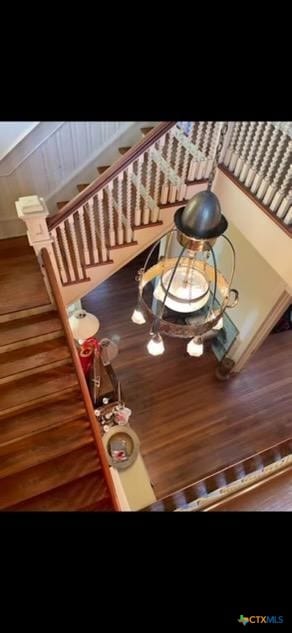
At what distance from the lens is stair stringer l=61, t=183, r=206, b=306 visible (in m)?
3.17

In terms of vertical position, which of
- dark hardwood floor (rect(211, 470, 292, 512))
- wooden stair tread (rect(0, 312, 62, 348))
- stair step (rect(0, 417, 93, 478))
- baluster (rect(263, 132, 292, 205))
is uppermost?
baluster (rect(263, 132, 292, 205))

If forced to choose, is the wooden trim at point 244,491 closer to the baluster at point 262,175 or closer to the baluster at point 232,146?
the baluster at point 262,175

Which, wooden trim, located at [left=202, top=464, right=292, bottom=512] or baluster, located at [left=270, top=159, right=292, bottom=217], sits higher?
baluster, located at [left=270, top=159, right=292, bottom=217]

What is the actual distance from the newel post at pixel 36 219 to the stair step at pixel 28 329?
1.73 feet

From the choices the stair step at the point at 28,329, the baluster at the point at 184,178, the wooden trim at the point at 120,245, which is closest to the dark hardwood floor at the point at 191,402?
the stair step at the point at 28,329

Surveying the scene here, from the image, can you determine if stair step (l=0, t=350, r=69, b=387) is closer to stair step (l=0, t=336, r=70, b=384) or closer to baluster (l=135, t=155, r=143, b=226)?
stair step (l=0, t=336, r=70, b=384)

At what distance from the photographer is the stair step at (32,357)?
284 cm

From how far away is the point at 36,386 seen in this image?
9.42ft

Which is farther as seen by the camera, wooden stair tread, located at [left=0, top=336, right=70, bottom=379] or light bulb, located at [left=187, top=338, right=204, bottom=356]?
wooden stair tread, located at [left=0, top=336, right=70, bottom=379]

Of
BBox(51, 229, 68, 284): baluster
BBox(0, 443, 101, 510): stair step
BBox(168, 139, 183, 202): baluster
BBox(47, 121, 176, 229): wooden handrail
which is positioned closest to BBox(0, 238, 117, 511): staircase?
BBox(0, 443, 101, 510): stair step
